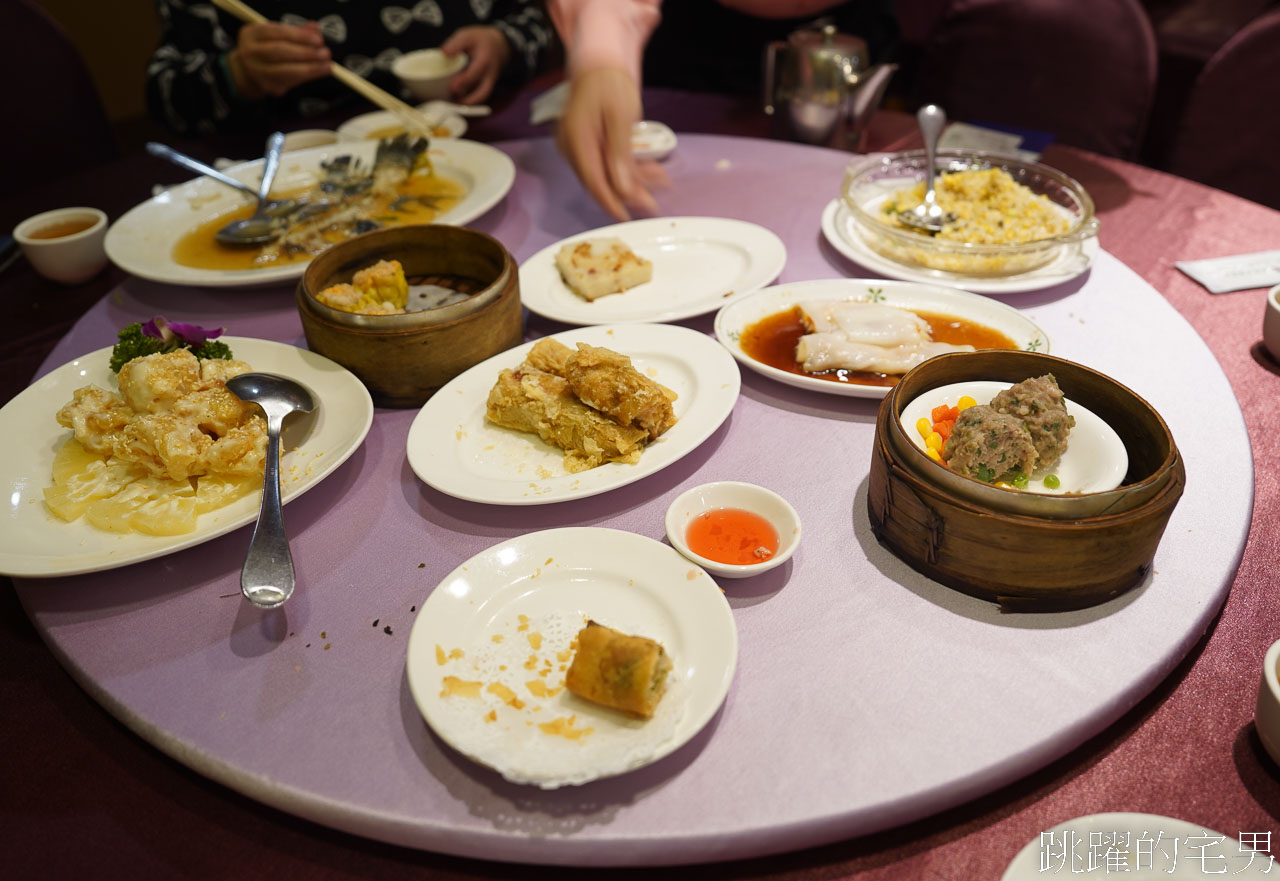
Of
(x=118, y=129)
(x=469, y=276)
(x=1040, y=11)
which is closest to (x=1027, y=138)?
(x=1040, y=11)

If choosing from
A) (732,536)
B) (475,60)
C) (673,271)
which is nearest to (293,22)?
(475,60)

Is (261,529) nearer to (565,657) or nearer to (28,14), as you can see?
(565,657)

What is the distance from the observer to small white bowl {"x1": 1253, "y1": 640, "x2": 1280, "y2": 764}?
1.32 m

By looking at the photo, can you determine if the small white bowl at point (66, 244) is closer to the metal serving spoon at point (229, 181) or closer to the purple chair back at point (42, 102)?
the metal serving spoon at point (229, 181)

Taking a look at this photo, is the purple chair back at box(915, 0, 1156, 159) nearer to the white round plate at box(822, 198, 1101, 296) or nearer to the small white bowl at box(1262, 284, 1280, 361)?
the white round plate at box(822, 198, 1101, 296)

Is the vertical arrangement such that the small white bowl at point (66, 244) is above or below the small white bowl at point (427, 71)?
below

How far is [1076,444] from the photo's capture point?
1720mm

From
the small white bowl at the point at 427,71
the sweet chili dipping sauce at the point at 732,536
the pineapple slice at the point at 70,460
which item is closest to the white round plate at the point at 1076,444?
the sweet chili dipping sauce at the point at 732,536

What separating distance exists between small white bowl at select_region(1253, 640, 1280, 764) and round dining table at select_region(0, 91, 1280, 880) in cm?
6

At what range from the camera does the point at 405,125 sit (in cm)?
367

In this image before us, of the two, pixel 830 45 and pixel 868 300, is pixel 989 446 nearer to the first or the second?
pixel 868 300

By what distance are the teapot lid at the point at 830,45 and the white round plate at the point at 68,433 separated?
247 cm

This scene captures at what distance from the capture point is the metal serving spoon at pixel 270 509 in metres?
1.56

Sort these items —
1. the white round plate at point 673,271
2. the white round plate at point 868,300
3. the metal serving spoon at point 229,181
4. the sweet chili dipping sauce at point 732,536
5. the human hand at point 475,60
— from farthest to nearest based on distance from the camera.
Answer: the human hand at point 475,60
the metal serving spoon at point 229,181
the white round plate at point 673,271
the white round plate at point 868,300
the sweet chili dipping sauce at point 732,536
